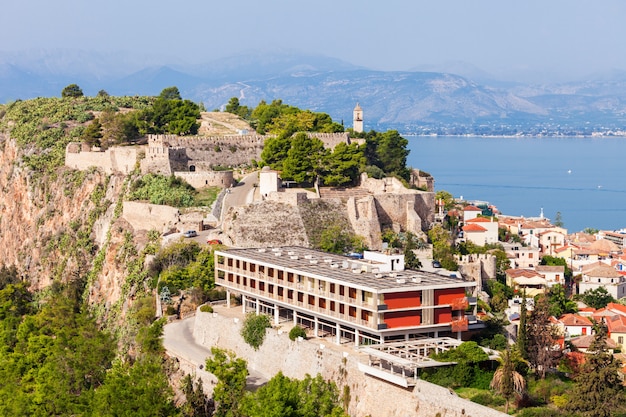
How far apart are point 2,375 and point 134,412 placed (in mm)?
9068

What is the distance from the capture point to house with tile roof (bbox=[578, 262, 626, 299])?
46406mm

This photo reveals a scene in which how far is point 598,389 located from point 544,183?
109480 millimetres

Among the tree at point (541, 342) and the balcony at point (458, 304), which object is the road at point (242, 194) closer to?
the balcony at point (458, 304)

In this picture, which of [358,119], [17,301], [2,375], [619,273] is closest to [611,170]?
[358,119]

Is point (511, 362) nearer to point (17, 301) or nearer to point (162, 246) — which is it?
point (162, 246)

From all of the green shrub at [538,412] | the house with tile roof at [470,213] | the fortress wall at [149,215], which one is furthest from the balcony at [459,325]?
the house with tile roof at [470,213]

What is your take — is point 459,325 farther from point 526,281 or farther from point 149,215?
point 149,215

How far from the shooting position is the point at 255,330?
97.9ft

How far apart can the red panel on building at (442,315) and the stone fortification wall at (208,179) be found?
24358 mm

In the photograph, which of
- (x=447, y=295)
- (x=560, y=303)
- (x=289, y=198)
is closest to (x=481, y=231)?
(x=560, y=303)

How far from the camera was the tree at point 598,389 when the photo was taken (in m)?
22.5

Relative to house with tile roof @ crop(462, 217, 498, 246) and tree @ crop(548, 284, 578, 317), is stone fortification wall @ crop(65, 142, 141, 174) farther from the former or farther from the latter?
tree @ crop(548, 284, 578, 317)

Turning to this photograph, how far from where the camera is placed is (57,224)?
5703cm

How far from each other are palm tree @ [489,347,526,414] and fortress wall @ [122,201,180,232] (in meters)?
23.9
